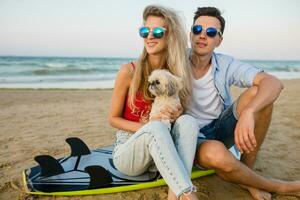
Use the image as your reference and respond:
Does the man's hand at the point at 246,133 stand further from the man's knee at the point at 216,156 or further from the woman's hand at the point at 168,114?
the woman's hand at the point at 168,114

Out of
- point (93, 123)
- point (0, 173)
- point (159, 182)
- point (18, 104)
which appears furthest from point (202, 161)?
point (18, 104)

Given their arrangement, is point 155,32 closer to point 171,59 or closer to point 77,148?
point 171,59

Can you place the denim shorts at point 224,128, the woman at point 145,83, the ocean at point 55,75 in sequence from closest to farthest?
the woman at point 145,83 → the denim shorts at point 224,128 → the ocean at point 55,75

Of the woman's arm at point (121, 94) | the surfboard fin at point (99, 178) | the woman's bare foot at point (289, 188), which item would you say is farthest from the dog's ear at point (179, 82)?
the woman's bare foot at point (289, 188)

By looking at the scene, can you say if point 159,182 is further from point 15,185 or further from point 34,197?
point 15,185

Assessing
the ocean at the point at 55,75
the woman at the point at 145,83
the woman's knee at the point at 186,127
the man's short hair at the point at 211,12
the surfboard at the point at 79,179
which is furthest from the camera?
the ocean at the point at 55,75

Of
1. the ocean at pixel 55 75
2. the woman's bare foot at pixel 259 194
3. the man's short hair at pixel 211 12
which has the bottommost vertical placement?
the ocean at pixel 55 75

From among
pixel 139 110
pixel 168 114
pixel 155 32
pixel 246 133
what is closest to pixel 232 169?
pixel 246 133

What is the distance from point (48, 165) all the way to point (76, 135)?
2118 mm

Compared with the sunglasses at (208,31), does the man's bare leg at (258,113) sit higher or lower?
lower

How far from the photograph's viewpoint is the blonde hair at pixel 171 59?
9.98 feet

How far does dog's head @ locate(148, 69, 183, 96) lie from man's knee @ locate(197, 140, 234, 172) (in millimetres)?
584

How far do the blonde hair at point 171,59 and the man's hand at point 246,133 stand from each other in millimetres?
628

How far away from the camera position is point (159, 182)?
318 centimetres
